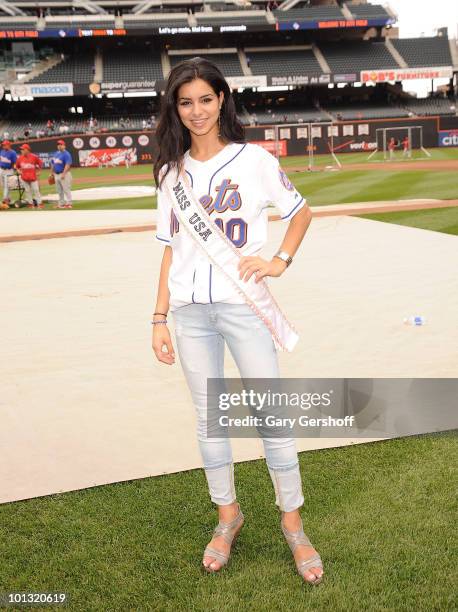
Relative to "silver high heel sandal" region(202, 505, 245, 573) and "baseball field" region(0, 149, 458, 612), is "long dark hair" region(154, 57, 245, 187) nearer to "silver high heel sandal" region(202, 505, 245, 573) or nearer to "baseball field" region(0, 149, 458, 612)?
"silver high heel sandal" region(202, 505, 245, 573)

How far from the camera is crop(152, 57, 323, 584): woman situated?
274 cm

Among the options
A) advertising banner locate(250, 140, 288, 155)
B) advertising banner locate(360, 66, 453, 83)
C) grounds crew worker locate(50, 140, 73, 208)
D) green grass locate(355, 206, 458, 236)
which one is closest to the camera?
green grass locate(355, 206, 458, 236)

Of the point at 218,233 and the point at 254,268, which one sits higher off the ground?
the point at 218,233

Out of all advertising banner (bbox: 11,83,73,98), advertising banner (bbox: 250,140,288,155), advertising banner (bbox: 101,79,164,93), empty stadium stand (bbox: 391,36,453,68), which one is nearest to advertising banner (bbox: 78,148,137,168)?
advertising banner (bbox: 250,140,288,155)

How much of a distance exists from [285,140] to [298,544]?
42826 millimetres

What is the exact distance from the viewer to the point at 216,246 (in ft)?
Answer: 8.96

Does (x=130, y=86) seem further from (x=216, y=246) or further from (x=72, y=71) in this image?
(x=216, y=246)

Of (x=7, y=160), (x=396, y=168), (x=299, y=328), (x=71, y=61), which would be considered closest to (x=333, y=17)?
(x=71, y=61)

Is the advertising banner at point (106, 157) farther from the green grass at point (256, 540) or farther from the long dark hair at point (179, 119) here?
the long dark hair at point (179, 119)

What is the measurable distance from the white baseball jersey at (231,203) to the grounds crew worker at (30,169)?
56.9ft

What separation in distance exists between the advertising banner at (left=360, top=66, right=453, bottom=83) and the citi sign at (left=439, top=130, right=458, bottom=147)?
10.6m

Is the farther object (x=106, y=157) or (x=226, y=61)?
(x=226, y=61)

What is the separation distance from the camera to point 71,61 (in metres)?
54.6
